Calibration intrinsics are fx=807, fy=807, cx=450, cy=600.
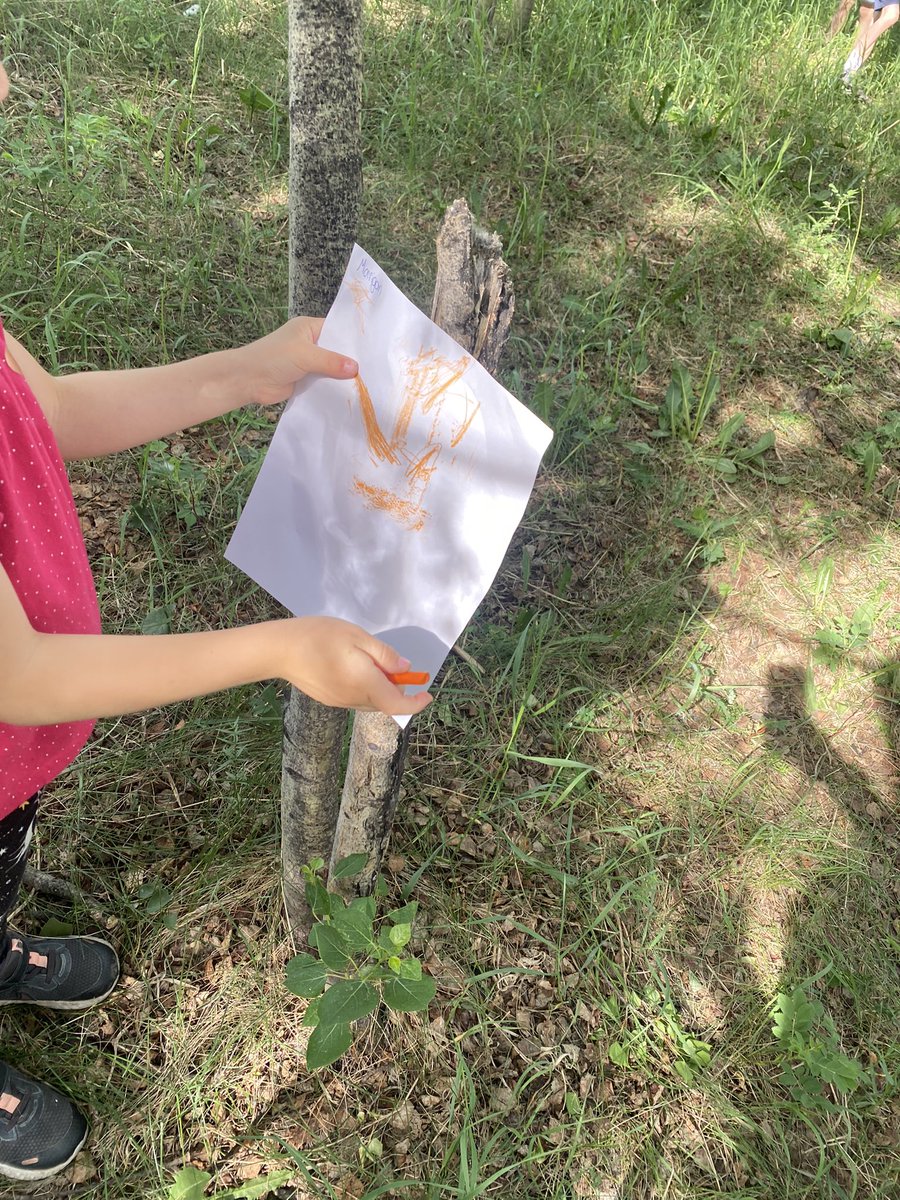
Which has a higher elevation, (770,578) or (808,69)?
(808,69)

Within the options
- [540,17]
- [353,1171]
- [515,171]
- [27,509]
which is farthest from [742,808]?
[540,17]

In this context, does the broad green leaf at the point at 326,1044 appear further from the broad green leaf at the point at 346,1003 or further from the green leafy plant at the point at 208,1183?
the green leafy plant at the point at 208,1183

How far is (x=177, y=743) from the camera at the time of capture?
1743 mm

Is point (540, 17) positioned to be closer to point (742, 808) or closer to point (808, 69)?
point (808, 69)

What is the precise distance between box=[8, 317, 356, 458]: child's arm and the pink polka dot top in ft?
0.20

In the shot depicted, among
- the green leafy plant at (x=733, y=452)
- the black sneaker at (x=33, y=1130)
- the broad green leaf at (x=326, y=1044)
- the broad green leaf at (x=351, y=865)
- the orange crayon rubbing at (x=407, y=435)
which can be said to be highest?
the orange crayon rubbing at (x=407, y=435)

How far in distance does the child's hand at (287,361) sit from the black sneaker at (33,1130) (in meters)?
1.19

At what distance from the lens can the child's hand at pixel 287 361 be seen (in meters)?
0.89

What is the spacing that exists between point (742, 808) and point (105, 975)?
55.1 inches

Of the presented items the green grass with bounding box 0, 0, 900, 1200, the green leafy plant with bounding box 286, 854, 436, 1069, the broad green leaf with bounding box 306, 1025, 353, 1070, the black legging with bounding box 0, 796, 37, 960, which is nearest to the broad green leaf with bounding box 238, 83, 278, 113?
the green grass with bounding box 0, 0, 900, 1200

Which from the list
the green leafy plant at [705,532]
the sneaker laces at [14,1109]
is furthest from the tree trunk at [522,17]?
the sneaker laces at [14,1109]

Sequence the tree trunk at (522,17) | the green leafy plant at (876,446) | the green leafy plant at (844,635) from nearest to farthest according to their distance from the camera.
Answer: the green leafy plant at (844,635) < the green leafy plant at (876,446) < the tree trunk at (522,17)

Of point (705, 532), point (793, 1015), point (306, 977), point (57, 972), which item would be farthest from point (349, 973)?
point (705, 532)

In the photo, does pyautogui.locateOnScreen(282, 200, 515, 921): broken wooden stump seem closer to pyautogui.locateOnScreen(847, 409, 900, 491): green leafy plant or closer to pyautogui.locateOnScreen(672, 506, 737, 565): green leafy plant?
pyautogui.locateOnScreen(672, 506, 737, 565): green leafy plant
